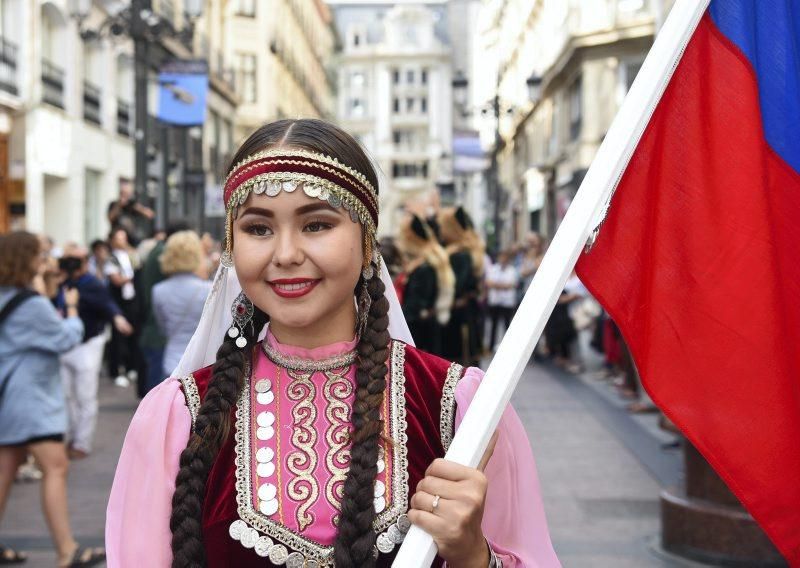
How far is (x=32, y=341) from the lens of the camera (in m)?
5.65

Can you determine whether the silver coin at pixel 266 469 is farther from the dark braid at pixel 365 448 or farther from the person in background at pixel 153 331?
Answer: the person in background at pixel 153 331

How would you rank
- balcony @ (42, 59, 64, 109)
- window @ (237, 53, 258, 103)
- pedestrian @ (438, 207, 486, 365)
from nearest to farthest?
pedestrian @ (438, 207, 486, 365)
balcony @ (42, 59, 64, 109)
window @ (237, 53, 258, 103)

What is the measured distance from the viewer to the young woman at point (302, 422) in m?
2.00

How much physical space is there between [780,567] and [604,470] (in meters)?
2.51

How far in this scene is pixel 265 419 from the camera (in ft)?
6.90

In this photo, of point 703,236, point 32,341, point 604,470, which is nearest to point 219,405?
point 703,236

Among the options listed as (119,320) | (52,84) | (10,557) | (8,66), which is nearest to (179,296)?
(119,320)

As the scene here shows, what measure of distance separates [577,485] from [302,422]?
5573mm

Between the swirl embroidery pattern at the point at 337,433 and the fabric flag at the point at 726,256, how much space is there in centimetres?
57

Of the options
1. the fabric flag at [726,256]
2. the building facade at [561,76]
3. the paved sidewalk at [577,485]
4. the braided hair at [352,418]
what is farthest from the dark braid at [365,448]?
the building facade at [561,76]

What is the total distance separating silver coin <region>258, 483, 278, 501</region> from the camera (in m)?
2.04

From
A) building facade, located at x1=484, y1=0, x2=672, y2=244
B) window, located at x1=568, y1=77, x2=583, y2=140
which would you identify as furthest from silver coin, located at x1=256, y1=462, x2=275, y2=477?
window, located at x1=568, y1=77, x2=583, y2=140

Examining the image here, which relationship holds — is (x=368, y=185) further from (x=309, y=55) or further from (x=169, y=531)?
(x=309, y=55)

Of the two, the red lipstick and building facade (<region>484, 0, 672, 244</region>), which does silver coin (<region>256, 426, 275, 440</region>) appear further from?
building facade (<region>484, 0, 672, 244</region>)
